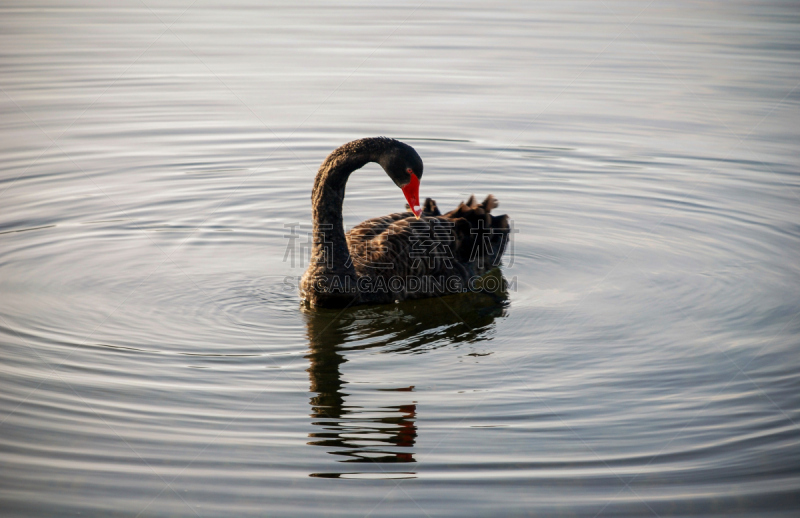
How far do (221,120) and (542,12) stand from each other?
35.9 feet

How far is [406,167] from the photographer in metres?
6.17

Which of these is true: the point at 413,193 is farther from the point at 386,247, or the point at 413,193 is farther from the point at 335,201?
the point at 335,201

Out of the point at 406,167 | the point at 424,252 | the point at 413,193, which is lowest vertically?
the point at 424,252

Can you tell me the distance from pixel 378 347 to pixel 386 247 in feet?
3.72

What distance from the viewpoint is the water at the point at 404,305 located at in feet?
13.8

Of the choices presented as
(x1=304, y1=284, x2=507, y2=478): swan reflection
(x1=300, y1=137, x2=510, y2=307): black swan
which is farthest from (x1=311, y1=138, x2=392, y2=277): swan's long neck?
(x1=304, y1=284, x2=507, y2=478): swan reflection

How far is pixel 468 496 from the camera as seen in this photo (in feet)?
13.2

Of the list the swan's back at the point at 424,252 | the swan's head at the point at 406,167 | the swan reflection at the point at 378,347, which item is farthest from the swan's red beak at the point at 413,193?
the swan reflection at the point at 378,347

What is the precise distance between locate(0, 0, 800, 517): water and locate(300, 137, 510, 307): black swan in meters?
0.18

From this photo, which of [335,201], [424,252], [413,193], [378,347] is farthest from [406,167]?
[378,347]

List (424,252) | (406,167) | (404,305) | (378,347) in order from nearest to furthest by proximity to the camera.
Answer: (378,347) < (406,167) < (404,305) < (424,252)

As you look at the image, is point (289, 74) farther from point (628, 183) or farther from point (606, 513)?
point (606, 513)

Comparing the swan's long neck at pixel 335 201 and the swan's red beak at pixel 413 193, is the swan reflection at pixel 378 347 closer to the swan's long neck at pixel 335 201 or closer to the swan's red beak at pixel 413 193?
the swan's long neck at pixel 335 201

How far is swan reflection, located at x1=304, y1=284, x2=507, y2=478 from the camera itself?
4.40m
